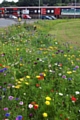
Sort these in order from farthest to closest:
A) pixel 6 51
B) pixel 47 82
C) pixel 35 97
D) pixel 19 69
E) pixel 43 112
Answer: pixel 6 51, pixel 19 69, pixel 47 82, pixel 35 97, pixel 43 112

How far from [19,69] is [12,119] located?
149 cm

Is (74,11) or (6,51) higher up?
(6,51)

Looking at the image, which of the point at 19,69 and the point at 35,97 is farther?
the point at 19,69

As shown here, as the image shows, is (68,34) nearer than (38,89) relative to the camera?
No

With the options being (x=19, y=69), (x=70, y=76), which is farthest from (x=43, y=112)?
(x=19, y=69)

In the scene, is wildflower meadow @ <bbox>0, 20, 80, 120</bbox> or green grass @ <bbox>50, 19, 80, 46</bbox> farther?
green grass @ <bbox>50, 19, 80, 46</bbox>

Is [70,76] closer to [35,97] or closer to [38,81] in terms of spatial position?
[38,81]

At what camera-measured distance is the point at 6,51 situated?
185 inches

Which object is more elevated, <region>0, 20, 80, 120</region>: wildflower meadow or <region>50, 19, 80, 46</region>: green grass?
<region>0, 20, 80, 120</region>: wildflower meadow

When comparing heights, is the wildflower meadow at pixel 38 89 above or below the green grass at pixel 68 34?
above

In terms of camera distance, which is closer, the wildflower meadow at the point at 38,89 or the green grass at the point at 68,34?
the wildflower meadow at the point at 38,89

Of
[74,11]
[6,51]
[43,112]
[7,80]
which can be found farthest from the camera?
[74,11]

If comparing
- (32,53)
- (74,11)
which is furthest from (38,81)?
(74,11)

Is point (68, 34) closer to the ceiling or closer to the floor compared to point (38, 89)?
closer to the floor
